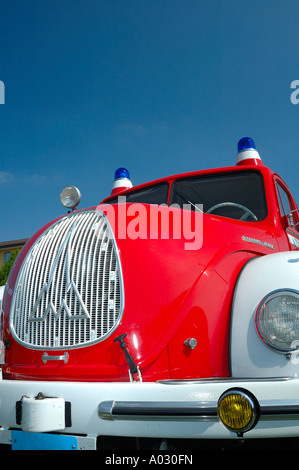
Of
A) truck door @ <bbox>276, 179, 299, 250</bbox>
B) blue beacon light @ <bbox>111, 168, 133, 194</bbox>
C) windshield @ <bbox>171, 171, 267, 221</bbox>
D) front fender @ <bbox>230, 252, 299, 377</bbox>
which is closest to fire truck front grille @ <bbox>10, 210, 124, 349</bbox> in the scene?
front fender @ <bbox>230, 252, 299, 377</bbox>

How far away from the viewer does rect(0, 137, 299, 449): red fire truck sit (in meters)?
1.89

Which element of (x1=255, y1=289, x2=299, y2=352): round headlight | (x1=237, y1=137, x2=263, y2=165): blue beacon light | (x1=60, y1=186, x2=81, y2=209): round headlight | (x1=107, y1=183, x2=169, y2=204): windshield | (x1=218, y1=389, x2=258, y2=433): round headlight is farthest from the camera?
(x1=237, y1=137, x2=263, y2=165): blue beacon light

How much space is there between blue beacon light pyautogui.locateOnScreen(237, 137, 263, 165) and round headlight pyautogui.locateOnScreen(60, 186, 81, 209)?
223 cm

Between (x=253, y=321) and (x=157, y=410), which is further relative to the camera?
(x=253, y=321)

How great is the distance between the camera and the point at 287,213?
14.1 feet

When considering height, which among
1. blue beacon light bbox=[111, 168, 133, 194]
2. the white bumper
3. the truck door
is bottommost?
the white bumper

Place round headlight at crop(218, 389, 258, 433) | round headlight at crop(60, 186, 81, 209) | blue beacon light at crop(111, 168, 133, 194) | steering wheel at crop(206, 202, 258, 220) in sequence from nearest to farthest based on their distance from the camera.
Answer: round headlight at crop(218, 389, 258, 433), round headlight at crop(60, 186, 81, 209), steering wheel at crop(206, 202, 258, 220), blue beacon light at crop(111, 168, 133, 194)

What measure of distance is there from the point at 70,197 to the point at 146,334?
1552 millimetres

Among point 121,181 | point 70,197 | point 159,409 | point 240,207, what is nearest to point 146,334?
point 159,409

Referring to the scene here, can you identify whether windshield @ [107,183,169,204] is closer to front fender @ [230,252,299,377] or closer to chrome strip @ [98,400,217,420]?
front fender @ [230,252,299,377]

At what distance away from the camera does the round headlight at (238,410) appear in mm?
1809

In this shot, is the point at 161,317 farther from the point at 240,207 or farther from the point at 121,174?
the point at 121,174
